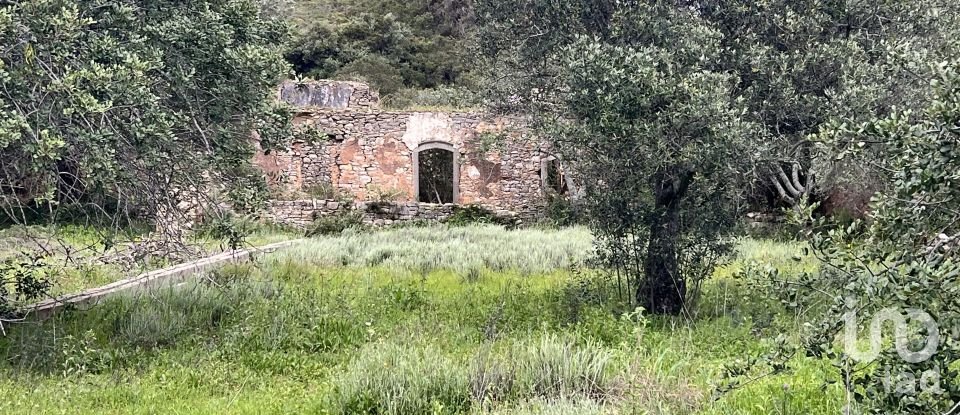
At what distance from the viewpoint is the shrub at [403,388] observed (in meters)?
4.13

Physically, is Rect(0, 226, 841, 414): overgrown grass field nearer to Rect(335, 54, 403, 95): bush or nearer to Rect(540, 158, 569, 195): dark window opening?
Rect(540, 158, 569, 195): dark window opening

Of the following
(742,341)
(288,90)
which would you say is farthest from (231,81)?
(288,90)

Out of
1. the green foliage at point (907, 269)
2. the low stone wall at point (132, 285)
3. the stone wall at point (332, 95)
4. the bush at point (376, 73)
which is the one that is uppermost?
the bush at point (376, 73)

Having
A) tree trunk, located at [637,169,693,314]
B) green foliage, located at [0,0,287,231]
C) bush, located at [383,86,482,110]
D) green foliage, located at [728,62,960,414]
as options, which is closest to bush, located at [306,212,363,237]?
bush, located at [383,86,482,110]

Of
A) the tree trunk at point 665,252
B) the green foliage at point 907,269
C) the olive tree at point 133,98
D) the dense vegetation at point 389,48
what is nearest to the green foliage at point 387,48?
the dense vegetation at point 389,48

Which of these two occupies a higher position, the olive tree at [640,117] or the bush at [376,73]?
the bush at [376,73]

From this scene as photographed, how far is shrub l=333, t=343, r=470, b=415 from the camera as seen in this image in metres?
4.13

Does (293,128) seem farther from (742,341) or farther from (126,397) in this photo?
(742,341)

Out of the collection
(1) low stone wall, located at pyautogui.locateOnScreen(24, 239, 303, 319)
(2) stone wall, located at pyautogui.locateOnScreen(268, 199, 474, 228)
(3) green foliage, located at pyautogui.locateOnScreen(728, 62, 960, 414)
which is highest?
(3) green foliage, located at pyautogui.locateOnScreen(728, 62, 960, 414)

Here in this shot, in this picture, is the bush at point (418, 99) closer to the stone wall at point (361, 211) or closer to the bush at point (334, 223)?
the stone wall at point (361, 211)

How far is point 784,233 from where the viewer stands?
12781 millimetres

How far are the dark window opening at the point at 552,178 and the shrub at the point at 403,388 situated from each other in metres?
13.9

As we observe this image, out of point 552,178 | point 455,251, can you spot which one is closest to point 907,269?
point 455,251

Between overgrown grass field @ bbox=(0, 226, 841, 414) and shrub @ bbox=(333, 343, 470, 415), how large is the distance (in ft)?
0.04
